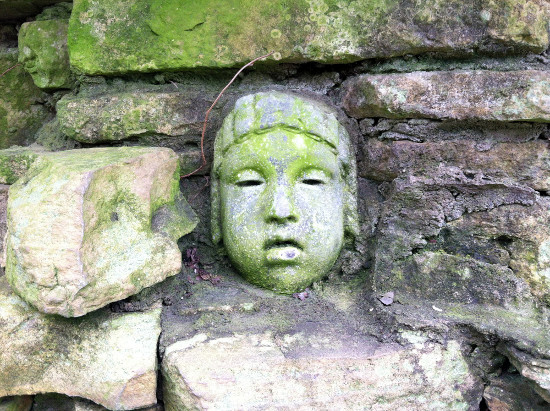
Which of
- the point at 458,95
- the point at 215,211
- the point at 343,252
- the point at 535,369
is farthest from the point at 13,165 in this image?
the point at 535,369

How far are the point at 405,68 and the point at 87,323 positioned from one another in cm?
141

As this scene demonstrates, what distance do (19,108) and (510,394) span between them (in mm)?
2271

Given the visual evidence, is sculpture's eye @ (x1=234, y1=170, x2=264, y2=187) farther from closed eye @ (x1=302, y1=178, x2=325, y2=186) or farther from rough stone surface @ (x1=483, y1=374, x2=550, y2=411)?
rough stone surface @ (x1=483, y1=374, x2=550, y2=411)

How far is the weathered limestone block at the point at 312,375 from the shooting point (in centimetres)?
136

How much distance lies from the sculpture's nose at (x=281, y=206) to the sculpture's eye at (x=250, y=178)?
87 millimetres

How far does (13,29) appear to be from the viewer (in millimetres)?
2191

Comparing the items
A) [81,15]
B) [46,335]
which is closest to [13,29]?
[81,15]

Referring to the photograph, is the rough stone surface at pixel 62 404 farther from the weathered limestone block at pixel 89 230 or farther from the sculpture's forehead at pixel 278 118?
the sculpture's forehead at pixel 278 118

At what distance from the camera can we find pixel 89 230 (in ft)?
4.52

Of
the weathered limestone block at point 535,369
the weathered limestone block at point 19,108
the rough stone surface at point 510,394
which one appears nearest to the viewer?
the weathered limestone block at point 535,369

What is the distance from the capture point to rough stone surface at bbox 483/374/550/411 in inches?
56.0

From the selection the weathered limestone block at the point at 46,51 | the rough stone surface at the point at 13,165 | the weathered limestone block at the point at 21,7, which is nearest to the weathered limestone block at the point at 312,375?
the rough stone surface at the point at 13,165

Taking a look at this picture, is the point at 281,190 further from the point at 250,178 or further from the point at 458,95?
the point at 458,95

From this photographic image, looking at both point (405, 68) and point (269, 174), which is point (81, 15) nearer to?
point (269, 174)
